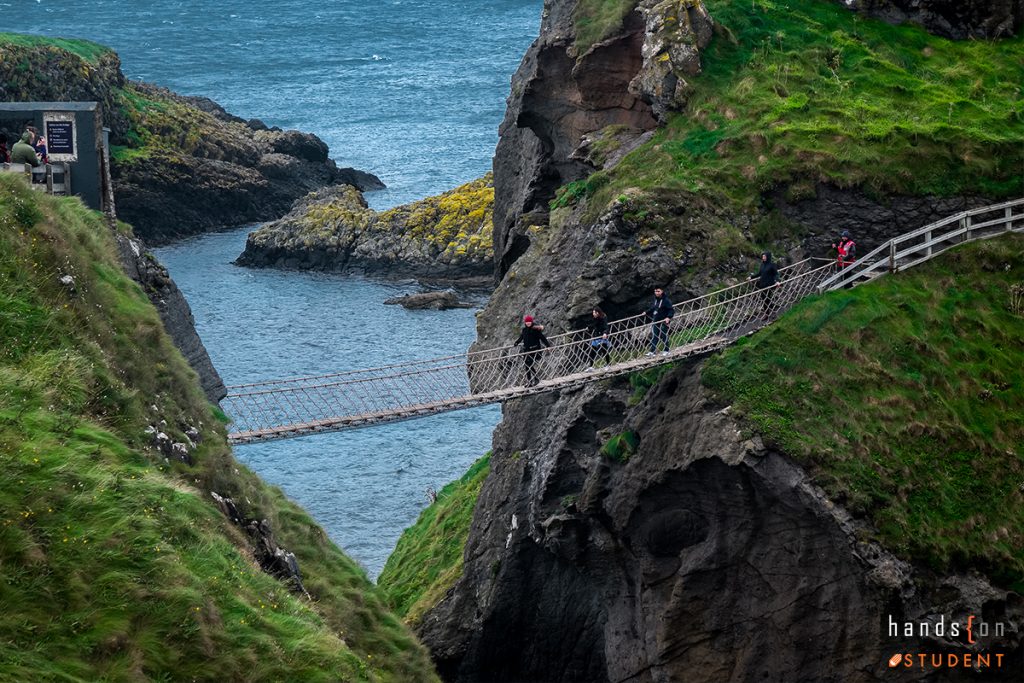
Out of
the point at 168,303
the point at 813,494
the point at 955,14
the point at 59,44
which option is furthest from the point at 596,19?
the point at 59,44

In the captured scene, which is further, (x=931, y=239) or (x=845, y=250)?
(x=931, y=239)

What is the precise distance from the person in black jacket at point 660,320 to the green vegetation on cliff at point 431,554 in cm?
1124

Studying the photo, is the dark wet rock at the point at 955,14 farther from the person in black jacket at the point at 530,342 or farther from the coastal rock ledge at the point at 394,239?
the coastal rock ledge at the point at 394,239

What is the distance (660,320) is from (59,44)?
70.0 meters

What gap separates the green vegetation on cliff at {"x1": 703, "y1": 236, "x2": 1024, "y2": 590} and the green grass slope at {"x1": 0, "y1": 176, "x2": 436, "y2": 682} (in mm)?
9043

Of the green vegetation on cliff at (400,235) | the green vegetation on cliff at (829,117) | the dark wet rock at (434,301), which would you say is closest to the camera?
the green vegetation on cliff at (829,117)

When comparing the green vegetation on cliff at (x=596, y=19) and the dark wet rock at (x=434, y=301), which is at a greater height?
the green vegetation on cliff at (x=596, y=19)

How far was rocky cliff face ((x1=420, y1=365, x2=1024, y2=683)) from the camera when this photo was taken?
29.3 meters

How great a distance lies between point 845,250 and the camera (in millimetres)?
33750

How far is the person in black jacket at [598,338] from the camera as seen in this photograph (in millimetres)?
31672

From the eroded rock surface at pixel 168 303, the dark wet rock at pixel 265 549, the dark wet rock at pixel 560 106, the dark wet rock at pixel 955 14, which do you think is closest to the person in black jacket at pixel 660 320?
the eroded rock surface at pixel 168 303

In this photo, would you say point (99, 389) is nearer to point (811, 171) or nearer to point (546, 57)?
point (811, 171)

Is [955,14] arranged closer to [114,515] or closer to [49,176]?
[49,176]

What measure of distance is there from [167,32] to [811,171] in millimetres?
116333
